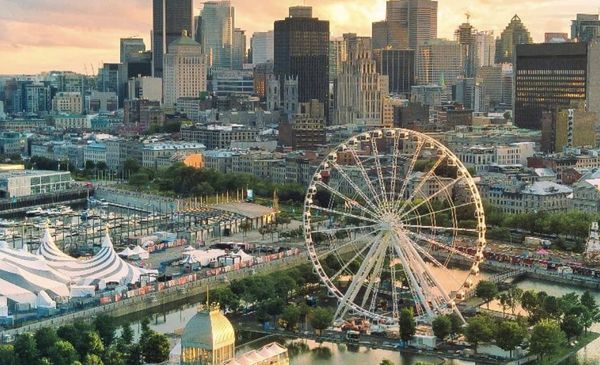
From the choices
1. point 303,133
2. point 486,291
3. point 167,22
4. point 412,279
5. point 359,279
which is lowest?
point 486,291

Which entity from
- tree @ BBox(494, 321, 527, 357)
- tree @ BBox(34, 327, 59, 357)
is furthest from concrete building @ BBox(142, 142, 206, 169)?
tree @ BBox(494, 321, 527, 357)

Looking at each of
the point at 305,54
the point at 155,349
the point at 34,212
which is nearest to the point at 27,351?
the point at 155,349

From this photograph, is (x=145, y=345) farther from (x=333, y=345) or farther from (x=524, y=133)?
(x=524, y=133)

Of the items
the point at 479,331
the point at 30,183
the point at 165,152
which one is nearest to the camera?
the point at 479,331

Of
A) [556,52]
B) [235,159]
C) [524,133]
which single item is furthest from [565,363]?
[556,52]

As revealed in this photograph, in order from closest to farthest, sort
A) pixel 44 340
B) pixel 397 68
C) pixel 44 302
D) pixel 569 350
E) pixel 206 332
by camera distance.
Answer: pixel 206 332
pixel 44 340
pixel 569 350
pixel 44 302
pixel 397 68

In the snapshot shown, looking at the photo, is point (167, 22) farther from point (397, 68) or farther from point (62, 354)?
point (62, 354)

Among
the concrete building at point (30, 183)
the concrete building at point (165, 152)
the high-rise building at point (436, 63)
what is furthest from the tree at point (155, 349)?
the high-rise building at point (436, 63)
